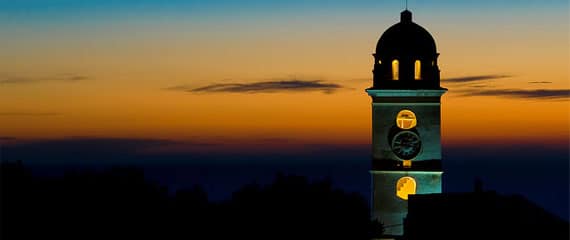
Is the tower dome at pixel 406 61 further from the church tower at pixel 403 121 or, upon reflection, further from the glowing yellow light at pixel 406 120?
the glowing yellow light at pixel 406 120

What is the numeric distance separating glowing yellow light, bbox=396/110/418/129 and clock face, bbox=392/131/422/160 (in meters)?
0.32

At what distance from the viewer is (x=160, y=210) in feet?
255

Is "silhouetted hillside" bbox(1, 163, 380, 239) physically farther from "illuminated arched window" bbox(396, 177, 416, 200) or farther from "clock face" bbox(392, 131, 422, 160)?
"clock face" bbox(392, 131, 422, 160)

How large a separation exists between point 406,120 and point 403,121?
0.14 m

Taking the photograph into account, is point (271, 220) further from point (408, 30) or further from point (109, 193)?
point (408, 30)

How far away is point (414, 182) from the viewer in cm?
9419

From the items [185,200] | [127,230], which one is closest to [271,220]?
[185,200]

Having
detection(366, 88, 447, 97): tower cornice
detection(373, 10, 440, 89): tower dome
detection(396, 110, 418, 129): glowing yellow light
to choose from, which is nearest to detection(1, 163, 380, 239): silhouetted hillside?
detection(396, 110, 418, 129): glowing yellow light

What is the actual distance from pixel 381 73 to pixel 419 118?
289 centimetres

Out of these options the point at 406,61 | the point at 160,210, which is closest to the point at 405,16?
the point at 406,61

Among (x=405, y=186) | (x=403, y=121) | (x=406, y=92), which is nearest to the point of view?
(x=406, y=92)

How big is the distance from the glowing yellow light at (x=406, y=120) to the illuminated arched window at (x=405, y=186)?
2.42 m

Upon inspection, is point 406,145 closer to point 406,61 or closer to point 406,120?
point 406,120

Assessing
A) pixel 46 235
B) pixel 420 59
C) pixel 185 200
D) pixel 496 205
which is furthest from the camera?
pixel 420 59
